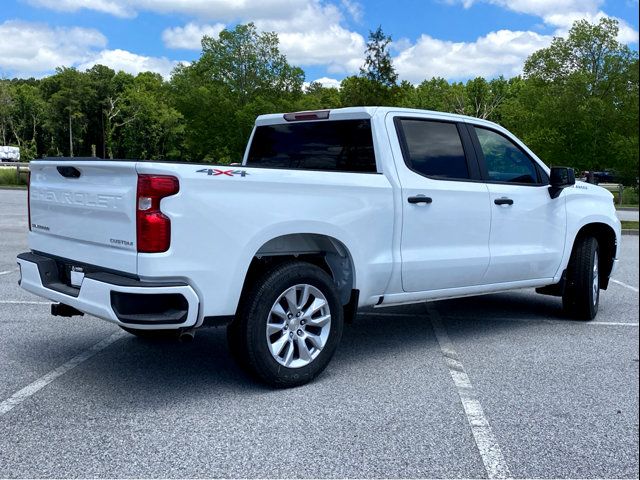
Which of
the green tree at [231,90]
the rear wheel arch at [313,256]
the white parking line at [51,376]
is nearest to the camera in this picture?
the white parking line at [51,376]

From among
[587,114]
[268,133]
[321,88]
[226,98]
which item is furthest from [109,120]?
[268,133]

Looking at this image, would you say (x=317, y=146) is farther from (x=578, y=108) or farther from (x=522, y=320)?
(x=578, y=108)

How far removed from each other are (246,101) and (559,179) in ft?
211

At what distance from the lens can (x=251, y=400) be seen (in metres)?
4.27

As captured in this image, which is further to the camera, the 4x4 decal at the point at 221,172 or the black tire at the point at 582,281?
the black tire at the point at 582,281

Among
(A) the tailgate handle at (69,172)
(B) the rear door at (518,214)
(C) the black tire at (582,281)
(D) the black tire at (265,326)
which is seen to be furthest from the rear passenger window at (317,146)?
(C) the black tire at (582,281)

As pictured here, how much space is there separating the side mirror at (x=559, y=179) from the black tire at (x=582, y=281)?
777 millimetres

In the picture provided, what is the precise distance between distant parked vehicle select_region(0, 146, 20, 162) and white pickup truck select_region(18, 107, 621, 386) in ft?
259

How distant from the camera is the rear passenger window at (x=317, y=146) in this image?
5277 mm

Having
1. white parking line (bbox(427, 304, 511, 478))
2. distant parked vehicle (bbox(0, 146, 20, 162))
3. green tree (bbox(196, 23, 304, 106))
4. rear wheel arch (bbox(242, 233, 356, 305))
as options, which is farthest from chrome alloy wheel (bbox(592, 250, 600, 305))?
Result: distant parked vehicle (bbox(0, 146, 20, 162))

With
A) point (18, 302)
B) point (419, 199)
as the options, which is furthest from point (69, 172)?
point (18, 302)

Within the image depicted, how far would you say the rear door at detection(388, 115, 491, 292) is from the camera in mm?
5137

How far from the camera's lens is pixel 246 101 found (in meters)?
68.2

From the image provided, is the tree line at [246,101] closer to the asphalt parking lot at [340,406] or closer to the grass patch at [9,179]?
the grass patch at [9,179]
